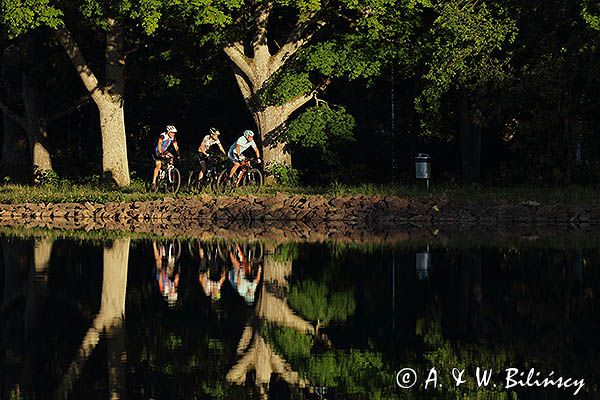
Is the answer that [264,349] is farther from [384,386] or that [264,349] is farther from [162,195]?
[162,195]

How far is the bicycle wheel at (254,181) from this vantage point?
37312 millimetres

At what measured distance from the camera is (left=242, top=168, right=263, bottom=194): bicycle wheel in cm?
3731

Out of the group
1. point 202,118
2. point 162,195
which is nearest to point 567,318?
point 162,195

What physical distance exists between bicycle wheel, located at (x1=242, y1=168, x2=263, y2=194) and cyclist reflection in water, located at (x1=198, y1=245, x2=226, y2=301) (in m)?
13.5

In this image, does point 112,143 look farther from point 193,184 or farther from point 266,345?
point 266,345

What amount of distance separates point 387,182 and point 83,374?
3202 cm

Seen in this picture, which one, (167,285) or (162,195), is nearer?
(167,285)

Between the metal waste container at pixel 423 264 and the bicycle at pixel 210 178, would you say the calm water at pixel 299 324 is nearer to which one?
the metal waste container at pixel 423 264

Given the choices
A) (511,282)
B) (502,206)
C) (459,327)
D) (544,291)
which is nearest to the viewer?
(459,327)

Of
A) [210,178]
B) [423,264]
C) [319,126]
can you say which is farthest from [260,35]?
[423,264]

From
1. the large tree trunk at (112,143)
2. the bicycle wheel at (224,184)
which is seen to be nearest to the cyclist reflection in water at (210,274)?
the bicycle wheel at (224,184)

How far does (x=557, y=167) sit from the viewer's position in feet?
123

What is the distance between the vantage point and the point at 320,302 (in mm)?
16000

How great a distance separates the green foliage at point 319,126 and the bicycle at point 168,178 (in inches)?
165
